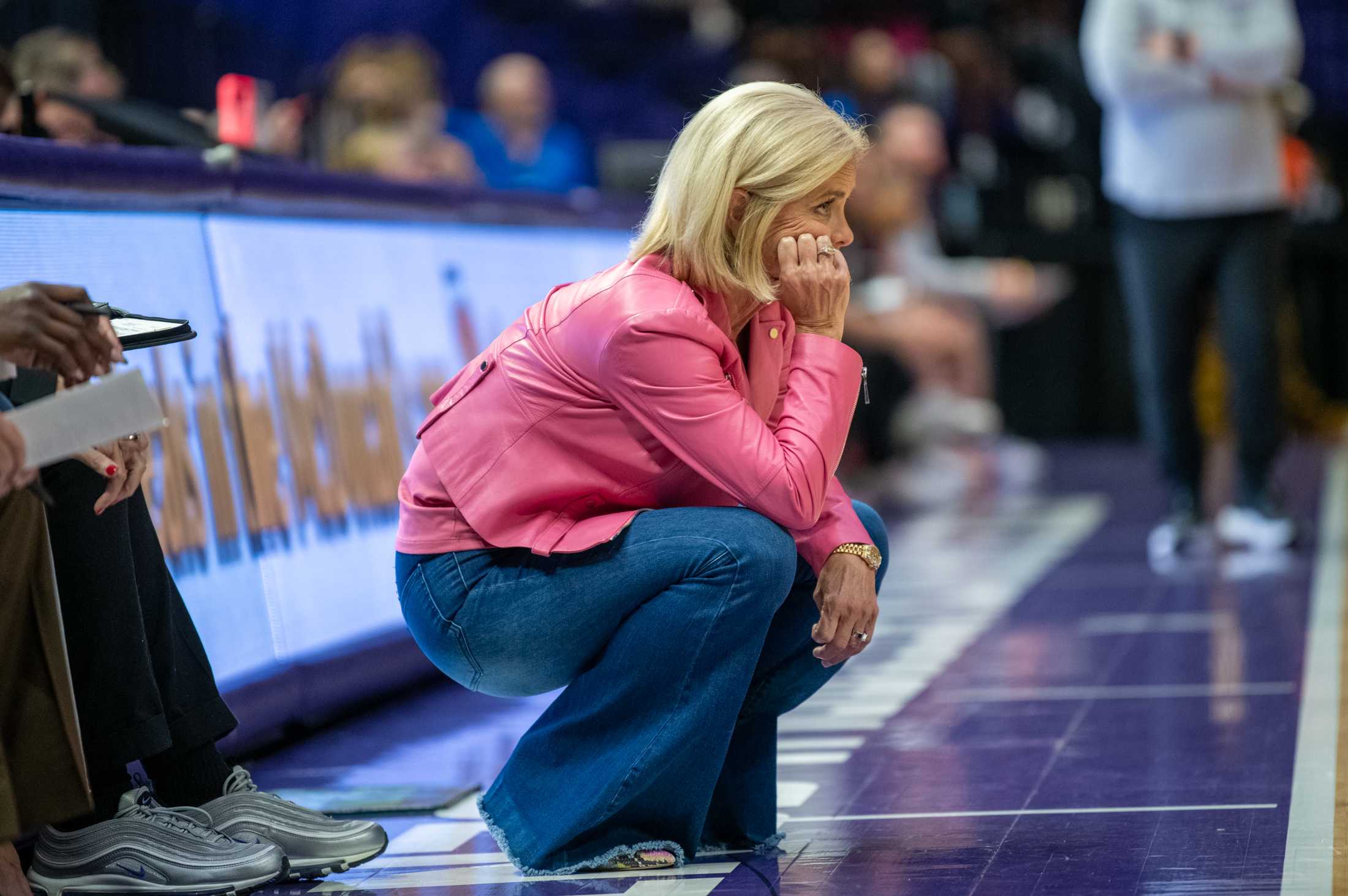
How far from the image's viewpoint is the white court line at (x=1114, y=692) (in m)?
3.33

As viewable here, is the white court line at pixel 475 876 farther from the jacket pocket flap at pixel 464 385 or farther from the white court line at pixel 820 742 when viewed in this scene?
the white court line at pixel 820 742

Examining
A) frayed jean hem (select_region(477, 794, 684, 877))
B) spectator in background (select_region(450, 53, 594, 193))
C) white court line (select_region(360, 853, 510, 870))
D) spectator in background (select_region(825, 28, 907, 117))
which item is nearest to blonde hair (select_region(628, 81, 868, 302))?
frayed jean hem (select_region(477, 794, 684, 877))

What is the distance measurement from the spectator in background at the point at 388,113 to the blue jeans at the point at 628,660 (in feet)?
11.2

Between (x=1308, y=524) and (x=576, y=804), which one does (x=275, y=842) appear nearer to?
(x=576, y=804)

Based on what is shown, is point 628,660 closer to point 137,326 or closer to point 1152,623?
point 137,326

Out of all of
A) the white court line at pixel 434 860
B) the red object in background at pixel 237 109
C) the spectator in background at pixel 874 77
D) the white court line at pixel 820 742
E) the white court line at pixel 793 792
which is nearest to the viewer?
the white court line at pixel 434 860

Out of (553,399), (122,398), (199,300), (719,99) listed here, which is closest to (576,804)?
(553,399)

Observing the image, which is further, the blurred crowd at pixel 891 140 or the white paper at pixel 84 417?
the blurred crowd at pixel 891 140

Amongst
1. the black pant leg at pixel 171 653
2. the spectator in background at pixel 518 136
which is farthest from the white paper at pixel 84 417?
the spectator in background at pixel 518 136

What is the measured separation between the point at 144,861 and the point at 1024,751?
1472 millimetres

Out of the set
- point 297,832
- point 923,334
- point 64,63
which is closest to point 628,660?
point 297,832

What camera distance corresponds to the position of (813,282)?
2201 mm

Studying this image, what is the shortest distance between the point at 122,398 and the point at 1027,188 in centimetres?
895

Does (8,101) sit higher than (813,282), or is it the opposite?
(8,101)
